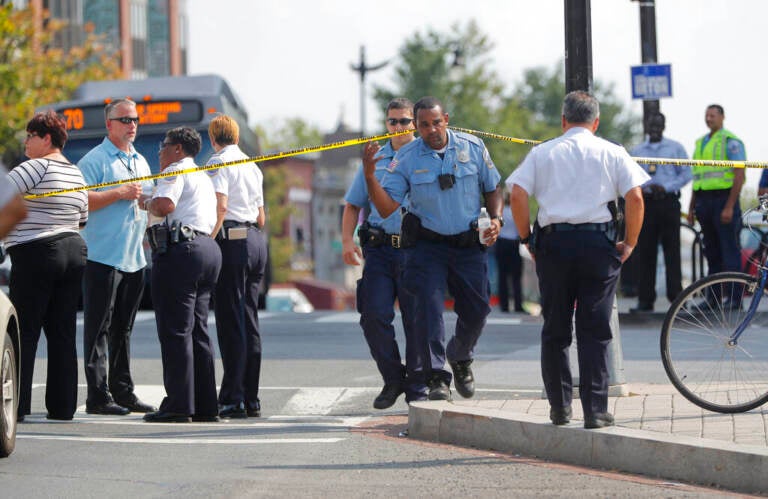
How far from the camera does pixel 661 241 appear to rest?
51.1 feet

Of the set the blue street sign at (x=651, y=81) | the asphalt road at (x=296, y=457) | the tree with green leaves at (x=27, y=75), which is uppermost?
the tree with green leaves at (x=27, y=75)

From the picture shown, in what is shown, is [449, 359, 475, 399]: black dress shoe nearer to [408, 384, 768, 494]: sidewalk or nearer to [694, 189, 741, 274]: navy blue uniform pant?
[408, 384, 768, 494]: sidewalk

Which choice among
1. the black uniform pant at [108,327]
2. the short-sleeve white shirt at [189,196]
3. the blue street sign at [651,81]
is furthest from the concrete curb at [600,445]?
the blue street sign at [651,81]

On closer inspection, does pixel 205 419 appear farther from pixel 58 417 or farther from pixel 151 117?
pixel 151 117

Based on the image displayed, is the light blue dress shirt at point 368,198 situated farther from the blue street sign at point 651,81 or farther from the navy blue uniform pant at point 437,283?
the blue street sign at point 651,81

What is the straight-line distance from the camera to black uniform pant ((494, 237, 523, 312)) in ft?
65.6

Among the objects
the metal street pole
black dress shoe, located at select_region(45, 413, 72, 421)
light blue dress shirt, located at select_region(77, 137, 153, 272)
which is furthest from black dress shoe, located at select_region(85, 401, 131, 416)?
the metal street pole

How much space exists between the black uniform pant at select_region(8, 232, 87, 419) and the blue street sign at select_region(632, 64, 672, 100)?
9357mm

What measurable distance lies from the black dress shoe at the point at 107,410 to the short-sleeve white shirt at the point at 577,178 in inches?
131

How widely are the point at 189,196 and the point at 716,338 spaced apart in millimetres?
3137

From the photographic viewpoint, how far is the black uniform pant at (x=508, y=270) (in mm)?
20000

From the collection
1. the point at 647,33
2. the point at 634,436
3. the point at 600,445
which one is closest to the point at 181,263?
the point at 600,445

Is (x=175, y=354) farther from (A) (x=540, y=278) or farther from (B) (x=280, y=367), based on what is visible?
(B) (x=280, y=367)

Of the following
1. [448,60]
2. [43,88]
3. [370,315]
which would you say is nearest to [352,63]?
[43,88]
